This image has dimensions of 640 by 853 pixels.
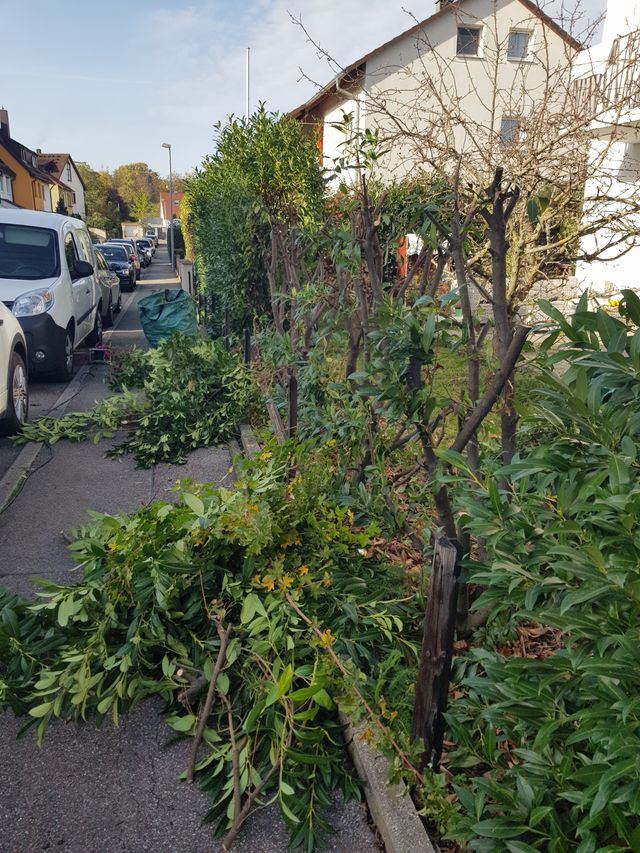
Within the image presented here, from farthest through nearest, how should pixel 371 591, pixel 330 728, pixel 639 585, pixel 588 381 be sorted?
pixel 371 591, pixel 330 728, pixel 588 381, pixel 639 585

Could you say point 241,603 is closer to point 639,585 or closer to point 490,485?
point 490,485

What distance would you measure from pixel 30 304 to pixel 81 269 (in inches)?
53.5

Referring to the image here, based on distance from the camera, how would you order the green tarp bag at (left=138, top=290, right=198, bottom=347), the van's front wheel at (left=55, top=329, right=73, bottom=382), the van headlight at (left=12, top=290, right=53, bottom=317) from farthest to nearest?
the green tarp bag at (left=138, top=290, right=198, bottom=347) → the van's front wheel at (left=55, top=329, right=73, bottom=382) → the van headlight at (left=12, top=290, right=53, bottom=317)

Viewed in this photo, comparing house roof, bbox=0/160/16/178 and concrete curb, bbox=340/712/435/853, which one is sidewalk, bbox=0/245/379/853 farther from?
house roof, bbox=0/160/16/178

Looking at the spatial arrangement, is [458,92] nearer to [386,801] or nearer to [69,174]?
[386,801]

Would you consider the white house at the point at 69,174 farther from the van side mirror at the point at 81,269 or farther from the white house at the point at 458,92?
the white house at the point at 458,92

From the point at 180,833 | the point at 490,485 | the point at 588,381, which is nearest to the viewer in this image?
the point at 588,381

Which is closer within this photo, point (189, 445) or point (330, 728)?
point (330, 728)

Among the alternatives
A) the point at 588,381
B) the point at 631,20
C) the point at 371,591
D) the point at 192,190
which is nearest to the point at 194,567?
the point at 371,591

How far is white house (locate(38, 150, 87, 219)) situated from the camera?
67.8m

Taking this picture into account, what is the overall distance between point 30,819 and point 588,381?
96.8 inches

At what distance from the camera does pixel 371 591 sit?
3414mm

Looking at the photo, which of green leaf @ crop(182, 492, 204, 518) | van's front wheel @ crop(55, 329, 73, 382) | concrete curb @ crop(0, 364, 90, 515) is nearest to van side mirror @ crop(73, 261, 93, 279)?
van's front wheel @ crop(55, 329, 73, 382)

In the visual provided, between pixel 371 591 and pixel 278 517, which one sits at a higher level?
pixel 278 517
